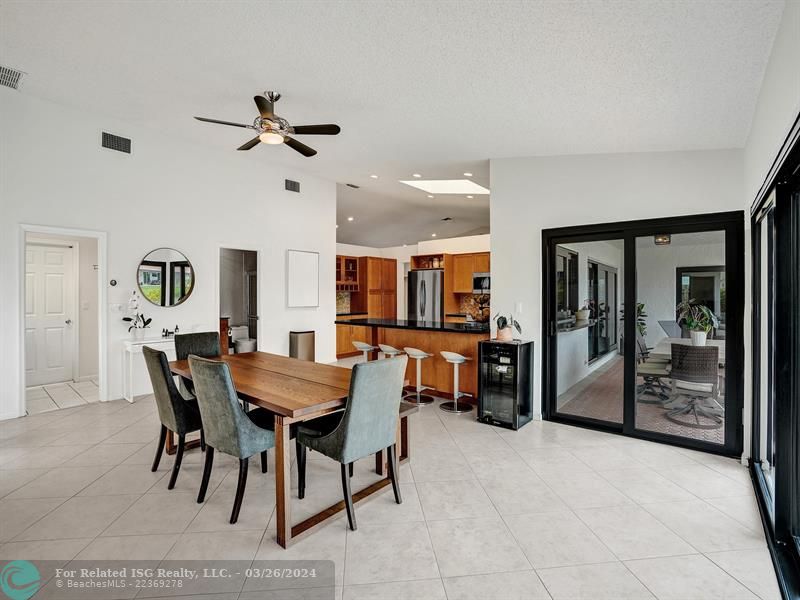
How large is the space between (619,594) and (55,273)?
723cm

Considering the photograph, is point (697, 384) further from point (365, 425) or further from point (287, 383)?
point (287, 383)

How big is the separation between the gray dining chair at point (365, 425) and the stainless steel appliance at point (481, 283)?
5902 mm

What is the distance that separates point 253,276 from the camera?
641cm

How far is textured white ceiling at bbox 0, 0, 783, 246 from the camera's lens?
2.29m

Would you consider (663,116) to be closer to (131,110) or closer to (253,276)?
(131,110)

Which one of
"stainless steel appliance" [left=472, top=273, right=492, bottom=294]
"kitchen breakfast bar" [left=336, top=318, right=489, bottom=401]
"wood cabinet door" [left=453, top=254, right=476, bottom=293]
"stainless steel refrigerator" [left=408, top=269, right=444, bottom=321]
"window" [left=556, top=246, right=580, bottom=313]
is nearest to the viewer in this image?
"window" [left=556, top=246, right=580, bottom=313]

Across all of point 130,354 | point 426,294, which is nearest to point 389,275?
point 426,294

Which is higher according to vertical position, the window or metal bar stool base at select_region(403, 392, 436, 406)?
the window

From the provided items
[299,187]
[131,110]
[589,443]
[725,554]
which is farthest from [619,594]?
[299,187]

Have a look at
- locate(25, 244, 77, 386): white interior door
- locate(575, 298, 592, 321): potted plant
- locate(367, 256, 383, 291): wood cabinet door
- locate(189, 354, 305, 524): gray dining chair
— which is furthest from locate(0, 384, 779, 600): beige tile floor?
locate(367, 256, 383, 291): wood cabinet door

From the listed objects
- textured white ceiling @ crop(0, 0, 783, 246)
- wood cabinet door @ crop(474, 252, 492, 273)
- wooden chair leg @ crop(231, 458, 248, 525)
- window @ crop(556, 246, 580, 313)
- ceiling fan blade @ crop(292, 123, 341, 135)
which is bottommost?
wooden chair leg @ crop(231, 458, 248, 525)

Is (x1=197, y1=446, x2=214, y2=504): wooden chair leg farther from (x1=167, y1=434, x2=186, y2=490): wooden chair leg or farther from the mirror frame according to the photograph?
the mirror frame

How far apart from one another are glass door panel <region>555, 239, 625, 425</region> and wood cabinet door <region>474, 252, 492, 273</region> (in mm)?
3563

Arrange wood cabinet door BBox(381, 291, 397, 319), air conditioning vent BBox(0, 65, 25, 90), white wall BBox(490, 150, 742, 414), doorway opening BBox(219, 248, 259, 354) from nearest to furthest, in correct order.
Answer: white wall BBox(490, 150, 742, 414), air conditioning vent BBox(0, 65, 25, 90), doorway opening BBox(219, 248, 259, 354), wood cabinet door BBox(381, 291, 397, 319)
